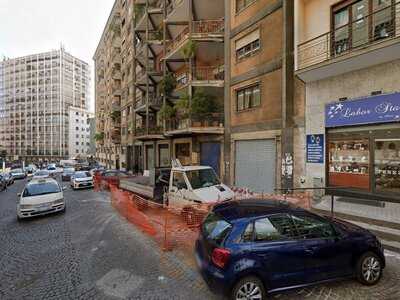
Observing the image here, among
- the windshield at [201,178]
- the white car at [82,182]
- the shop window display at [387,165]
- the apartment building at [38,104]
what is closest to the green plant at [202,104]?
the windshield at [201,178]

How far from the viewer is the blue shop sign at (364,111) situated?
8797mm

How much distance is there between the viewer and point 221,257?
4.51 m

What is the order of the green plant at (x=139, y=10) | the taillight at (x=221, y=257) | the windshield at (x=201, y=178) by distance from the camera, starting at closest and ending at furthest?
the taillight at (x=221, y=257) < the windshield at (x=201, y=178) < the green plant at (x=139, y=10)

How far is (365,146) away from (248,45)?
8498 mm

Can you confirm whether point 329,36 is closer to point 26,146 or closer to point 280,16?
point 280,16

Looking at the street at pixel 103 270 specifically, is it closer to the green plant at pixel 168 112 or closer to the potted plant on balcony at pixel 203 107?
the potted plant on balcony at pixel 203 107

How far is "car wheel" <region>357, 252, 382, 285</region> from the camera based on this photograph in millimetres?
5160

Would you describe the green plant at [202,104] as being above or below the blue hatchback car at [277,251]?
above

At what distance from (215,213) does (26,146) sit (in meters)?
112

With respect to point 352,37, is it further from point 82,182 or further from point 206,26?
point 82,182

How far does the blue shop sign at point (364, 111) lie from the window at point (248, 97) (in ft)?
14.7

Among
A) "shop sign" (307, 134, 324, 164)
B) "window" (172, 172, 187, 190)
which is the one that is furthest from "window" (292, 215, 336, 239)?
"shop sign" (307, 134, 324, 164)

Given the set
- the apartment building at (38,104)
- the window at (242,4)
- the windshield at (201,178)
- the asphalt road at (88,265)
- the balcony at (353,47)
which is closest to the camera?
the asphalt road at (88,265)

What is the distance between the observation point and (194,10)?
19547 millimetres
